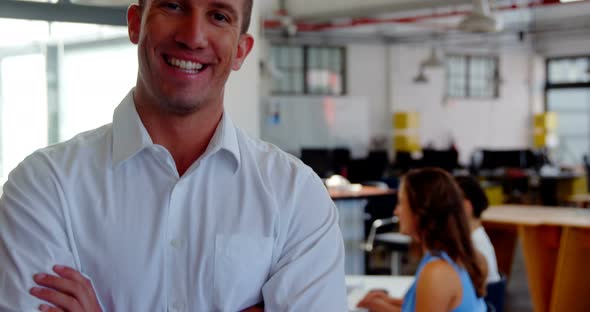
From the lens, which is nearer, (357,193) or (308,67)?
(357,193)

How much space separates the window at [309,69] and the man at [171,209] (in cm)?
1298

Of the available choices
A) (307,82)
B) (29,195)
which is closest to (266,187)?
(29,195)

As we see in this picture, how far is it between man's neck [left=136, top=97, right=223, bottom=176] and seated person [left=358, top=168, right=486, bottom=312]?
1.47m

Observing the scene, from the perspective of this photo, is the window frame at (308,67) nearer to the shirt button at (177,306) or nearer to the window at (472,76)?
the window at (472,76)

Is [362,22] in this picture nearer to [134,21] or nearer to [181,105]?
[134,21]

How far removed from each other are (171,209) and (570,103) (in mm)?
16756

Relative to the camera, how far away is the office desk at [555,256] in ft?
18.4

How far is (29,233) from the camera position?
130 cm

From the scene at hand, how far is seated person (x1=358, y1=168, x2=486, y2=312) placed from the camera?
266cm

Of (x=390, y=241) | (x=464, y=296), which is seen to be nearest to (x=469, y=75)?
(x=390, y=241)

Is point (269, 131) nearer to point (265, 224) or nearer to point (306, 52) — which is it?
point (306, 52)

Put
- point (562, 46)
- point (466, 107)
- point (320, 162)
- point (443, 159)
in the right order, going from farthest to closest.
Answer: point (466, 107) → point (562, 46) → point (443, 159) → point (320, 162)

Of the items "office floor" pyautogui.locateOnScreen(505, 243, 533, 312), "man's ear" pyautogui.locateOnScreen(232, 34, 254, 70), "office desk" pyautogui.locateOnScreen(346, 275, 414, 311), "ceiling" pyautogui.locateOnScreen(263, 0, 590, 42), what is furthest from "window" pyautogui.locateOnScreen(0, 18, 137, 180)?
"ceiling" pyautogui.locateOnScreen(263, 0, 590, 42)

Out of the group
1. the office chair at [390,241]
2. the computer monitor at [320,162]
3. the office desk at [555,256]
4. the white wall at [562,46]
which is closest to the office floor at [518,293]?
the office desk at [555,256]
